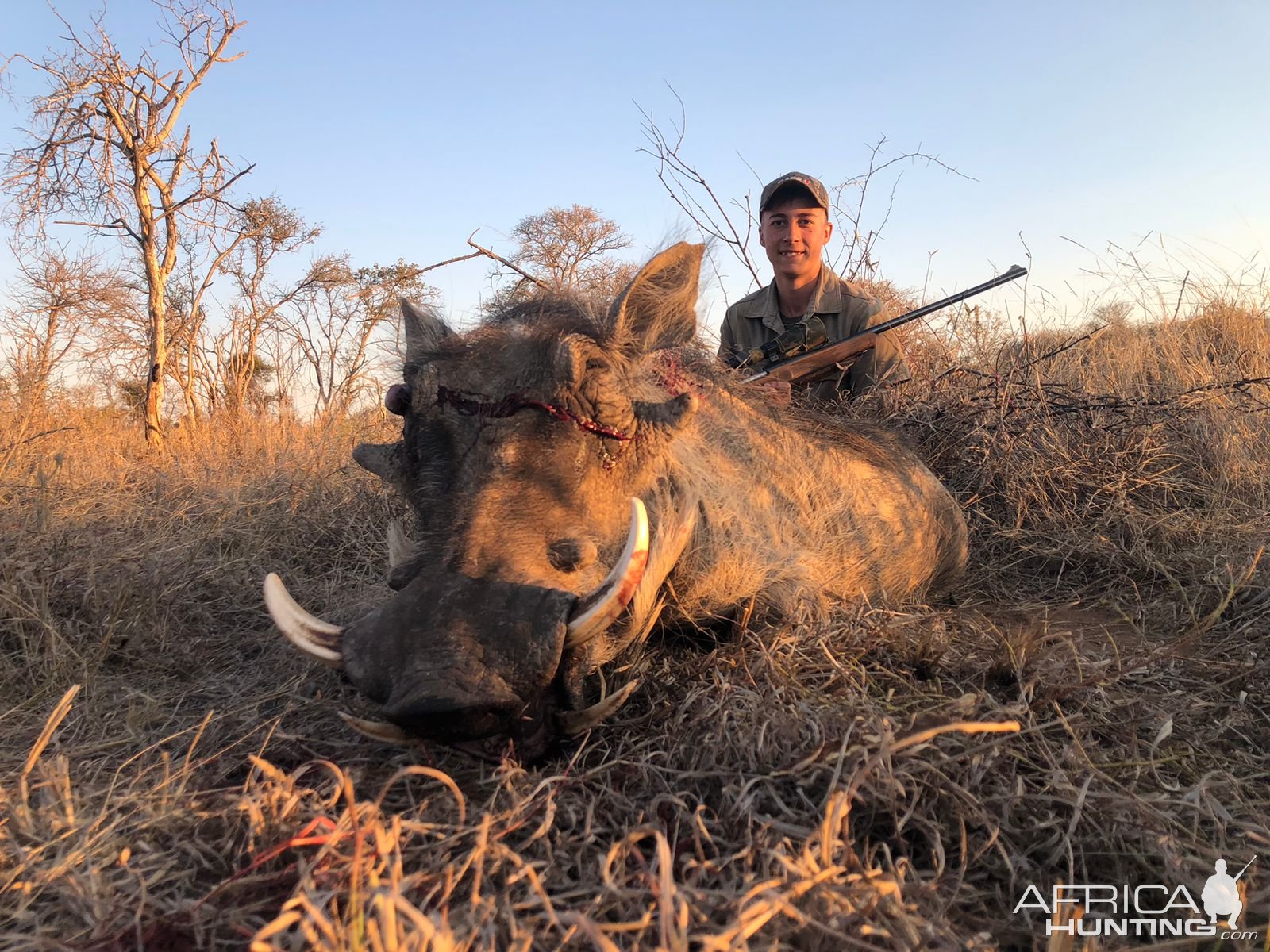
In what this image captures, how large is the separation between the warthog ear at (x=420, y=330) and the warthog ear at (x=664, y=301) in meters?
0.55

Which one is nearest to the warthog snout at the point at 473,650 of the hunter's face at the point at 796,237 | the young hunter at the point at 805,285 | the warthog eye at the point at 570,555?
the warthog eye at the point at 570,555

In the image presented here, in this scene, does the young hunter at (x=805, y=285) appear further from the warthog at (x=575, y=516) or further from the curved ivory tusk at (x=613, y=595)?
the curved ivory tusk at (x=613, y=595)

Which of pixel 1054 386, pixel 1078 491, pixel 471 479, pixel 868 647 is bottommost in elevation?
pixel 868 647

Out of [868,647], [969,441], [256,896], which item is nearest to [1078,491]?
[969,441]

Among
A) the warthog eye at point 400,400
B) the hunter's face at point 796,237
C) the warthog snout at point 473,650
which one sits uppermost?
the hunter's face at point 796,237

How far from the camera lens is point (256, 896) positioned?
1078 mm

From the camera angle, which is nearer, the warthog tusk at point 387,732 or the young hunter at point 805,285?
the warthog tusk at point 387,732

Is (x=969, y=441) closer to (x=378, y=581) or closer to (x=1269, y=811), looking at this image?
(x=1269, y=811)

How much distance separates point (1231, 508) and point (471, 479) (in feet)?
10.7

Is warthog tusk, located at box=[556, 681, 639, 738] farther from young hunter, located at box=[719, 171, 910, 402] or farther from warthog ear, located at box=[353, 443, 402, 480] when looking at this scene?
young hunter, located at box=[719, 171, 910, 402]

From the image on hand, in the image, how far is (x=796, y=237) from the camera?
190 inches

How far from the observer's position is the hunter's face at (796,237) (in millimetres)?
4816

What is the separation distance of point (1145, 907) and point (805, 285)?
14.0 feet

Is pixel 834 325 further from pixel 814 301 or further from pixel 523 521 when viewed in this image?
pixel 523 521
